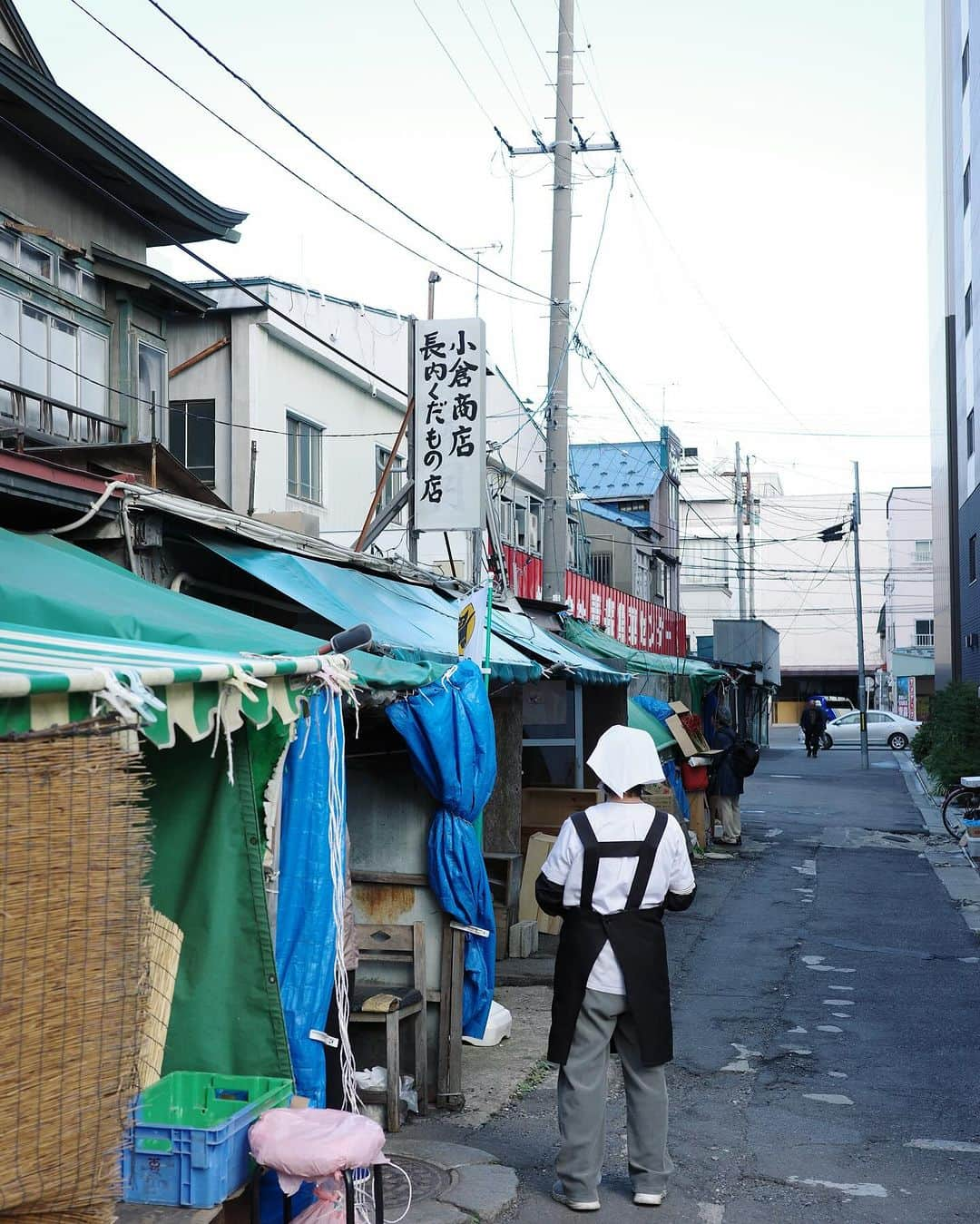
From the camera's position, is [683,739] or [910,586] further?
[910,586]

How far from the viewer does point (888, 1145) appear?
659 cm

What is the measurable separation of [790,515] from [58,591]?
2941 inches

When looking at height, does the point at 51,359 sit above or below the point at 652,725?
above

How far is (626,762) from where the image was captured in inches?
227

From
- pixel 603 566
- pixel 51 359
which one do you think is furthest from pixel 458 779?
pixel 603 566

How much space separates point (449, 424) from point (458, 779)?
624 centimetres

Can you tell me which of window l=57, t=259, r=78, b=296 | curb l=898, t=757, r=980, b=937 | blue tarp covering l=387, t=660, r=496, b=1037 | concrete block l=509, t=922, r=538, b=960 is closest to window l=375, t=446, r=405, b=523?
window l=57, t=259, r=78, b=296

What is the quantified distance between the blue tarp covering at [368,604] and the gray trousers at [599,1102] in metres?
2.88

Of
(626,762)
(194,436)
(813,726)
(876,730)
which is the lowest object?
(876,730)

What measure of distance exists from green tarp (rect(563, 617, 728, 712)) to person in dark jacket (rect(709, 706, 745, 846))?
1.63 metres

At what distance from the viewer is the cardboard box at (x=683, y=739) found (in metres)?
18.0

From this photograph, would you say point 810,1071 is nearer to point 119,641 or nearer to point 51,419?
point 119,641

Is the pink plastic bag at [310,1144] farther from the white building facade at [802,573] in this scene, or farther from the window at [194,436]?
the white building facade at [802,573]

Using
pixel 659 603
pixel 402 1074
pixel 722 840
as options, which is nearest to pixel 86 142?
pixel 402 1074
